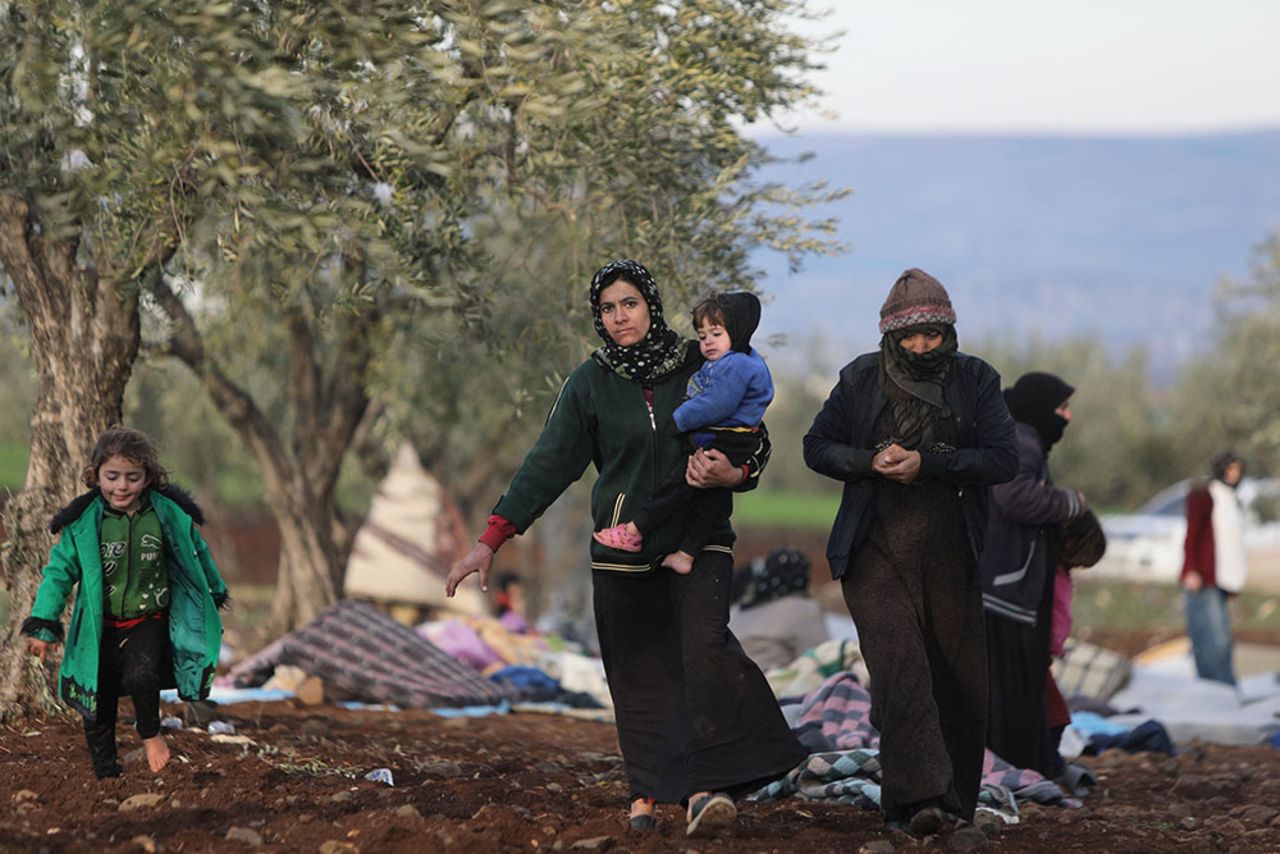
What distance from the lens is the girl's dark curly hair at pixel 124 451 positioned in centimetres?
629

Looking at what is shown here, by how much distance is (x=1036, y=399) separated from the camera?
8016mm

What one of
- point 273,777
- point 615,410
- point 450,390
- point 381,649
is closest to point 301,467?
point 450,390

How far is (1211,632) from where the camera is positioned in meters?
14.0

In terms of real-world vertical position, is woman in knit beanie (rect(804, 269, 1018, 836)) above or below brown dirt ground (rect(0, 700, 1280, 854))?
above

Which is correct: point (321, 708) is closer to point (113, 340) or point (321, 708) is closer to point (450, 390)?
point (113, 340)

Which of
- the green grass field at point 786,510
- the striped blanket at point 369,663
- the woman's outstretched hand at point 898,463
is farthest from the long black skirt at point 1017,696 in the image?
the green grass field at point 786,510

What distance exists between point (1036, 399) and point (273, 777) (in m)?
3.94

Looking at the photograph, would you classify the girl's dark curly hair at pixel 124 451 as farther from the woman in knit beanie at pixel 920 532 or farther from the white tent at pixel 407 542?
the white tent at pixel 407 542

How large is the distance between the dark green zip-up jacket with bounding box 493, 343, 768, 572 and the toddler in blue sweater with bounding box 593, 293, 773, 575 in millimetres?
50

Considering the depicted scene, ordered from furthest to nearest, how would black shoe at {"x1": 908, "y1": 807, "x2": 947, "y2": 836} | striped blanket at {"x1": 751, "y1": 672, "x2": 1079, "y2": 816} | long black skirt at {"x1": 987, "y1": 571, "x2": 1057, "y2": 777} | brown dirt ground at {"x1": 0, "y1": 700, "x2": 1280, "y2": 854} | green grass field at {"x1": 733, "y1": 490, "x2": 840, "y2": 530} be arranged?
1. green grass field at {"x1": 733, "y1": 490, "x2": 840, "y2": 530}
2. long black skirt at {"x1": 987, "y1": 571, "x2": 1057, "y2": 777}
3. striped blanket at {"x1": 751, "y1": 672, "x2": 1079, "y2": 816}
4. black shoe at {"x1": 908, "y1": 807, "x2": 947, "y2": 836}
5. brown dirt ground at {"x1": 0, "y1": 700, "x2": 1280, "y2": 854}

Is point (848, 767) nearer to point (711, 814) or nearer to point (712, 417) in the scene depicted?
point (711, 814)

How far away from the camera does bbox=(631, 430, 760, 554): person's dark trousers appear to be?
5.66 meters

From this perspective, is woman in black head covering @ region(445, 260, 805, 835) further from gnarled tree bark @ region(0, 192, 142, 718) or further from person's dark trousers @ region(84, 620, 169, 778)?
gnarled tree bark @ region(0, 192, 142, 718)

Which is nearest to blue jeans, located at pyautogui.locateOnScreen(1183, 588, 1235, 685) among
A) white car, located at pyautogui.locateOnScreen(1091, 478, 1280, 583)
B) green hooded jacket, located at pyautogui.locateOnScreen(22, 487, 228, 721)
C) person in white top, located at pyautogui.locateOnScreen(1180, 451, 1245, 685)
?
person in white top, located at pyautogui.locateOnScreen(1180, 451, 1245, 685)
